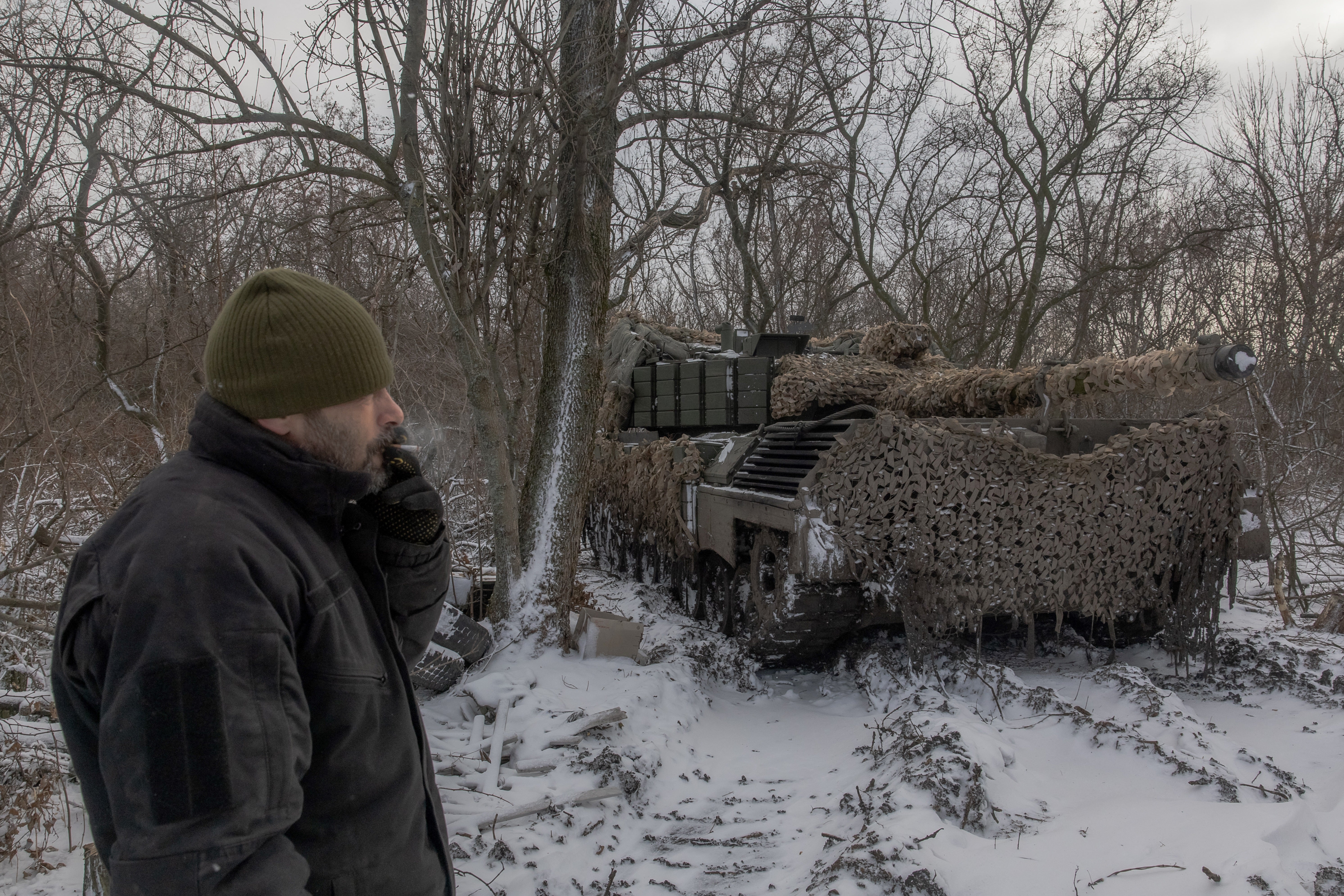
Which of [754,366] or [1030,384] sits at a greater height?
[754,366]

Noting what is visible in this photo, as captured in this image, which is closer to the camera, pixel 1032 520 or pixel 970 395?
pixel 1032 520

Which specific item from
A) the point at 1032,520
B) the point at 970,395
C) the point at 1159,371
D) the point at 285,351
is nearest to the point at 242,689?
the point at 285,351

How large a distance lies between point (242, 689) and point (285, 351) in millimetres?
539

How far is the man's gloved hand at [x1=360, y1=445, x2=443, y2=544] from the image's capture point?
5.52 ft

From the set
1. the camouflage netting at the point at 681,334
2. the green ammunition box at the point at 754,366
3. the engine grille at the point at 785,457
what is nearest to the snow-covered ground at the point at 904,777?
the engine grille at the point at 785,457

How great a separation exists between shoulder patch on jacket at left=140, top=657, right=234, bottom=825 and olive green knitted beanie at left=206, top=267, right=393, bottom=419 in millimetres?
461

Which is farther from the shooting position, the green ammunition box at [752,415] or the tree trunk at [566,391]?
the green ammunition box at [752,415]

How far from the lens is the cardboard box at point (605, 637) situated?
609cm

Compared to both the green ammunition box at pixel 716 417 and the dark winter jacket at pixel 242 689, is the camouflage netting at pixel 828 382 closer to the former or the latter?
the green ammunition box at pixel 716 417

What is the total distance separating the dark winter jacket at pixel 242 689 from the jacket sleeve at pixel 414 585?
0.13 meters

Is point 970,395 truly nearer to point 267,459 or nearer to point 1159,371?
point 1159,371

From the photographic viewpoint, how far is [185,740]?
3.67 feet

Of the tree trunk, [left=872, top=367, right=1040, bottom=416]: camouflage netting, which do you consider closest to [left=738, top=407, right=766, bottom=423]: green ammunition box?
[left=872, top=367, right=1040, bottom=416]: camouflage netting

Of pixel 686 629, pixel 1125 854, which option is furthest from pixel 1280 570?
pixel 1125 854
